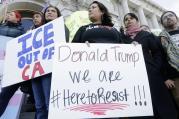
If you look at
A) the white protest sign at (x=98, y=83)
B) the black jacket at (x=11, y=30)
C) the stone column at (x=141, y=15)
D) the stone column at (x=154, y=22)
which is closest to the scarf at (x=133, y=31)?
the white protest sign at (x=98, y=83)

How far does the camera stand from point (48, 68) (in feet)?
10.8

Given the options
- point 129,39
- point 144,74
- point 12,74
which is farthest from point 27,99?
point 144,74

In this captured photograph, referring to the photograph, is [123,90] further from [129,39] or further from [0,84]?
[0,84]

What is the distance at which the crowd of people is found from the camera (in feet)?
11.1

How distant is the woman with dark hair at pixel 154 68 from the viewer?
3438 mm

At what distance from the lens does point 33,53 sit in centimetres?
351

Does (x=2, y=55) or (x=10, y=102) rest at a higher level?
(x=2, y=55)

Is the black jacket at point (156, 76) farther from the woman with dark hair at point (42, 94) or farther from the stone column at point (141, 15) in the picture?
the stone column at point (141, 15)

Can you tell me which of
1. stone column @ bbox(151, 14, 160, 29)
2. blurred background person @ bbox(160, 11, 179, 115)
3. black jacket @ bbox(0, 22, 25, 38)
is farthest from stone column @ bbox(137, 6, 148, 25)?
blurred background person @ bbox(160, 11, 179, 115)

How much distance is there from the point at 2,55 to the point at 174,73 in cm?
219

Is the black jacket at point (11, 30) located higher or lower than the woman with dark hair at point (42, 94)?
higher

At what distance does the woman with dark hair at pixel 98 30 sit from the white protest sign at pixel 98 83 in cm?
30

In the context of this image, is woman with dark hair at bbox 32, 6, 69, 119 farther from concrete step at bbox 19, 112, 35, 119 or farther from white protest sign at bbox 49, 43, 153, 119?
concrete step at bbox 19, 112, 35, 119

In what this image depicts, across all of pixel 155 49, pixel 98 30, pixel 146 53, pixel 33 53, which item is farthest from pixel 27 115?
pixel 155 49
